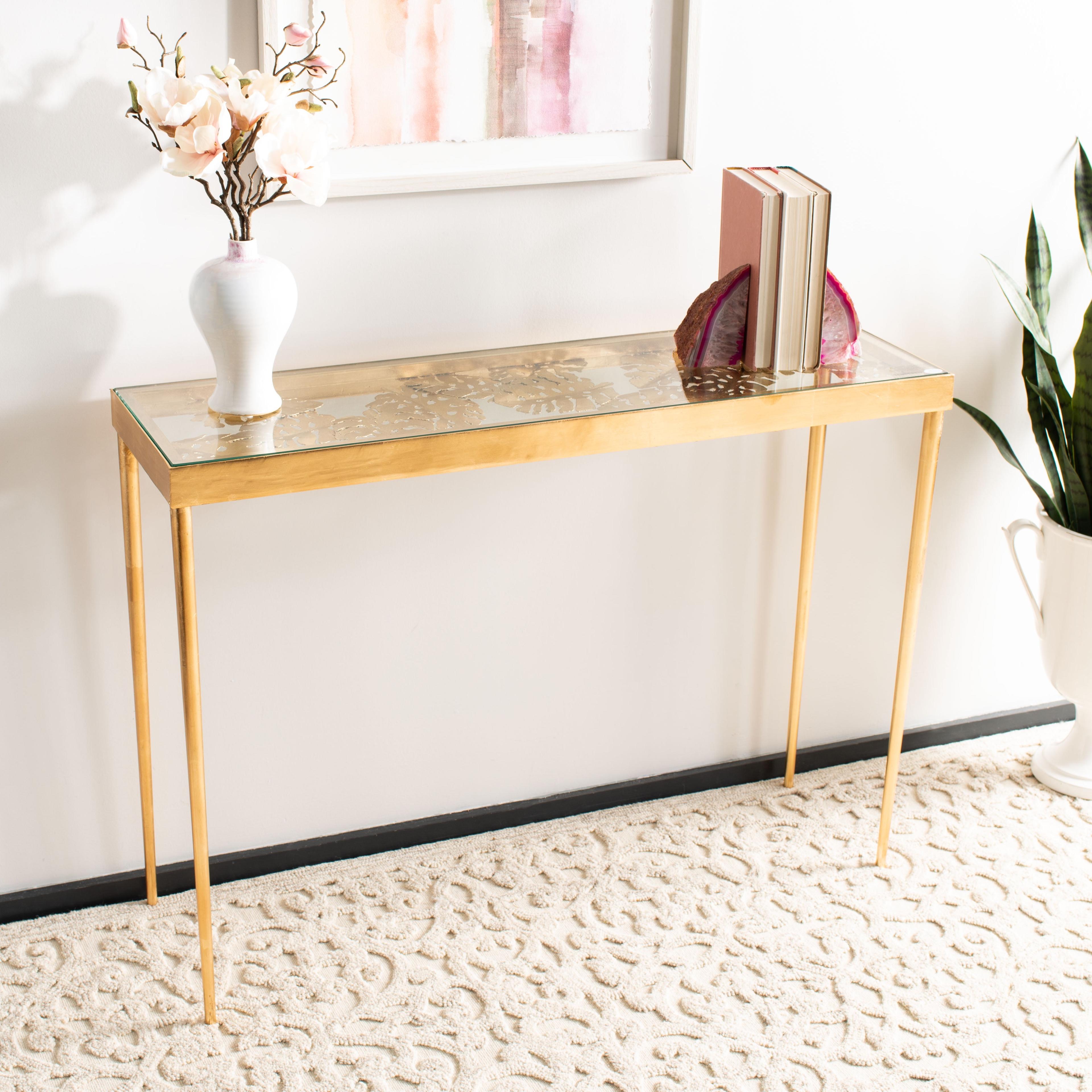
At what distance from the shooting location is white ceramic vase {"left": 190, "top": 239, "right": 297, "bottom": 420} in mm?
1539

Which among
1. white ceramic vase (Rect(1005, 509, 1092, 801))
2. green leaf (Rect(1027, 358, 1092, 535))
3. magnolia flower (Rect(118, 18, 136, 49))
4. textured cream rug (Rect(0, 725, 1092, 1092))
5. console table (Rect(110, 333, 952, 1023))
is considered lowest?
textured cream rug (Rect(0, 725, 1092, 1092))

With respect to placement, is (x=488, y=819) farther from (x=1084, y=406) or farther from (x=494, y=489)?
(x=1084, y=406)

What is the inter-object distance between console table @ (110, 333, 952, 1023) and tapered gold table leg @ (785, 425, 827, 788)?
0.70 ft

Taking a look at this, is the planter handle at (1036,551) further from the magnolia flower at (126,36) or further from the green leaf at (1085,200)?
the magnolia flower at (126,36)

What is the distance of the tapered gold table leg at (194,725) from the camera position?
150 centimetres

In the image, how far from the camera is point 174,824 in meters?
2.01

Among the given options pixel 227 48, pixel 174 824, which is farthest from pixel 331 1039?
pixel 227 48

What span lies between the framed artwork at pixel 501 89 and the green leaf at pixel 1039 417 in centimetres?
73

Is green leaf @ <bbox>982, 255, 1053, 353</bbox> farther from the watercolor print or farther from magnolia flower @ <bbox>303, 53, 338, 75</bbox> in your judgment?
magnolia flower @ <bbox>303, 53, 338, 75</bbox>

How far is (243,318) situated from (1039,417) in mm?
1438

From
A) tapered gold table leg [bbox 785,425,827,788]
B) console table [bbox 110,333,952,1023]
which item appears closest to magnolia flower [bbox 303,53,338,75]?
console table [bbox 110,333,952,1023]

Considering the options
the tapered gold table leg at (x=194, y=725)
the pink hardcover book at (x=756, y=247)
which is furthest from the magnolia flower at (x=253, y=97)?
the pink hardcover book at (x=756, y=247)

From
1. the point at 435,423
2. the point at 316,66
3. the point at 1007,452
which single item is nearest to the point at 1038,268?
the point at 1007,452

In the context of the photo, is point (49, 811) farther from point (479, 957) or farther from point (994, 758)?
point (994, 758)
